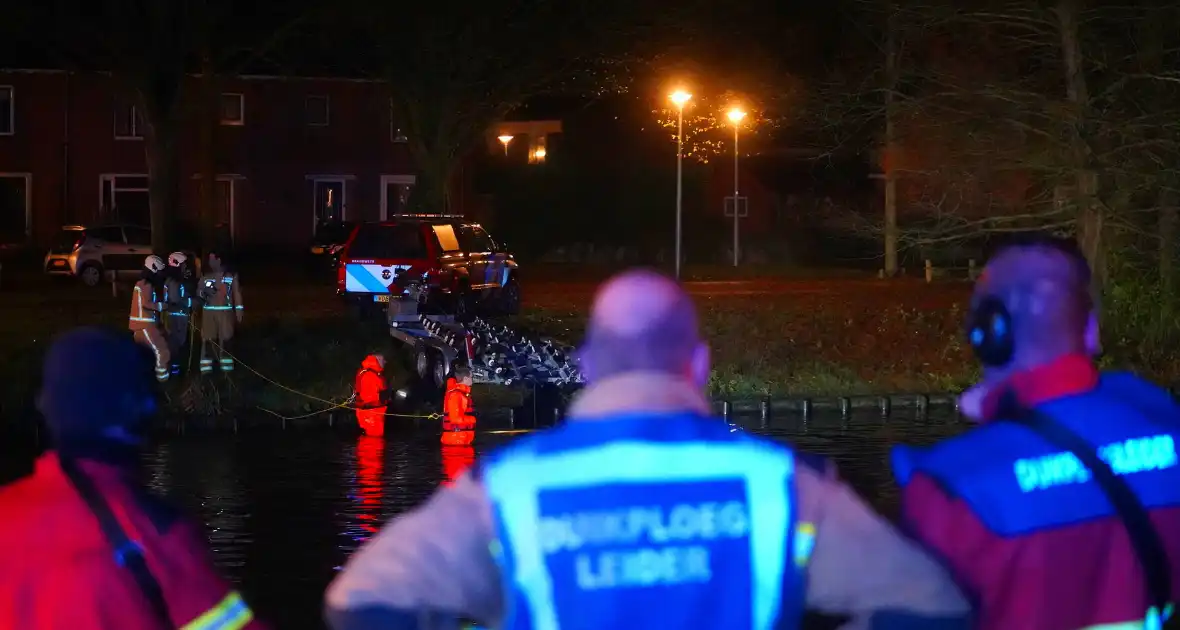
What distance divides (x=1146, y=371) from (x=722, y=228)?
39045 mm

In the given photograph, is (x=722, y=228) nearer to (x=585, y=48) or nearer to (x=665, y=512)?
(x=585, y=48)

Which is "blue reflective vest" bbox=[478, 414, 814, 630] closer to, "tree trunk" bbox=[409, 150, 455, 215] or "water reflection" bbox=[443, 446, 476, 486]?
"water reflection" bbox=[443, 446, 476, 486]

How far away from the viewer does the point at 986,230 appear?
20297 millimetres

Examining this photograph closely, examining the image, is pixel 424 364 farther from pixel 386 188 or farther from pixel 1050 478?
pixel 386 188

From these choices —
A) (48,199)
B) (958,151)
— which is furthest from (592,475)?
(48,199)

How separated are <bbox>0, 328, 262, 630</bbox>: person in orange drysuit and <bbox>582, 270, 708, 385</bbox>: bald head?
2.87 feet

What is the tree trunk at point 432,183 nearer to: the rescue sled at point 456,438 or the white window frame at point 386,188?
the white window frame at point 386,188

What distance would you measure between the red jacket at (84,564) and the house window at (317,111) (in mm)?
Result: 50907

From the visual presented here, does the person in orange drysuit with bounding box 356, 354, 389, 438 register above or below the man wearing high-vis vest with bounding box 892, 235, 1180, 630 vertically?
below

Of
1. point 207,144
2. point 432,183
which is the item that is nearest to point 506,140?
point 432,183

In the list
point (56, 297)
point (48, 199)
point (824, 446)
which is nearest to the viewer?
point (824, 446)

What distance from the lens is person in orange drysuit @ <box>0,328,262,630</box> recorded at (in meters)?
3.10

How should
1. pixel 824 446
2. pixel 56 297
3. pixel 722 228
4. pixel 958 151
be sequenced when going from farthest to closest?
1. pixel 722 228
2. pixel 56 297
3. pixel 958 151
4. pixel 824 446

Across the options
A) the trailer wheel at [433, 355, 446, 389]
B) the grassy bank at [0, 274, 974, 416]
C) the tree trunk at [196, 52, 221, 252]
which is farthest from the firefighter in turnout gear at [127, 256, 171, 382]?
the tree trunk at [196, 52, 221, 252]
